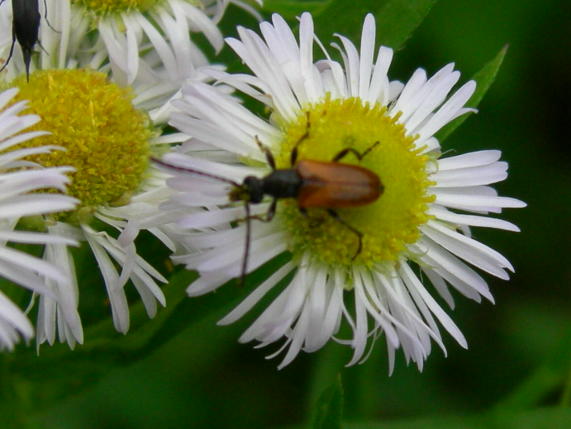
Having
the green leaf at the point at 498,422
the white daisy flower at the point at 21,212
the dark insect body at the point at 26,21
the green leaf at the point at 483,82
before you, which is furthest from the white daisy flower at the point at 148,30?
the green leaf at the point at 498,422

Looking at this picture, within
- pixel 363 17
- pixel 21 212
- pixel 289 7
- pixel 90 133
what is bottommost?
pixel 21 212

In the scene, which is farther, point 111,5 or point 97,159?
point 111,5

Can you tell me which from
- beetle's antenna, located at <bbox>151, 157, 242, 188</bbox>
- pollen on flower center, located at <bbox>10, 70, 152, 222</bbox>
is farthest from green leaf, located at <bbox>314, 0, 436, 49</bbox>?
beetle's antenna, located at <bbox>151, 157, 242, 188</bbox>

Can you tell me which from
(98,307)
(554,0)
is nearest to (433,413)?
(98,307)

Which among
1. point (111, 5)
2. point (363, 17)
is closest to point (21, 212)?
point (111, 5)

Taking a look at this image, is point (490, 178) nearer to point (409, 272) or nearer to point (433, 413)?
point (409, 272)

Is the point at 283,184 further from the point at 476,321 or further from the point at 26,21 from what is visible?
the point at 476,321

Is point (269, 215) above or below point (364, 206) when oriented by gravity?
below

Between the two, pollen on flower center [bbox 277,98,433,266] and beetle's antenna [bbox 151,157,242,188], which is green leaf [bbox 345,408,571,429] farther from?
beetle's antenna [bbox 151,157,242,188]
